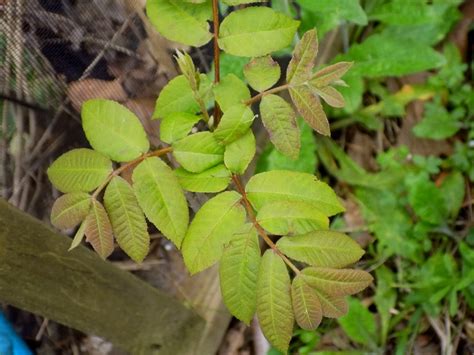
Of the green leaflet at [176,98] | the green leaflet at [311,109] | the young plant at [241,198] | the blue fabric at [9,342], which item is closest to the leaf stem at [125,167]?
the young plant at [241,198]

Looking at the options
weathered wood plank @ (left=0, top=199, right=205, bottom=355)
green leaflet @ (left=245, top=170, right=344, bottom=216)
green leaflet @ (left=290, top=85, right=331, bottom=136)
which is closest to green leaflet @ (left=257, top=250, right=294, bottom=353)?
green leaflet @ (left=245, top=170, right=344, bottom=216)

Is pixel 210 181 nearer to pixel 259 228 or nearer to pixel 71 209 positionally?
pixel 259 228

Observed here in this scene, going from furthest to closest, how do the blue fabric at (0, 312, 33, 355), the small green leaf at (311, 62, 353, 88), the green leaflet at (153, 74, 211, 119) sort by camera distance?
the blue fabric at (0, 312, 33, 355) < the green leaflet at (153, 74, 211, 119) < the small green leaf at (311, 62, 353, 88)

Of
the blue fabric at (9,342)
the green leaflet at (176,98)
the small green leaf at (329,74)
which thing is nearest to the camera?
the small green leaf at (329,74)

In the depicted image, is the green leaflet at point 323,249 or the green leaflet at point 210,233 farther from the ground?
the green leaflet at point 210,233

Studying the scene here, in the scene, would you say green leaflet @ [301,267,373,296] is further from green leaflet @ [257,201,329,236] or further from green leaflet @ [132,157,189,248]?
green leaflet @ [132,157,189,248]

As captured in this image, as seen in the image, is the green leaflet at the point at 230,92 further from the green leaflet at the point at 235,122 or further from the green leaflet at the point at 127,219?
the green leaflet at the point at 127,219

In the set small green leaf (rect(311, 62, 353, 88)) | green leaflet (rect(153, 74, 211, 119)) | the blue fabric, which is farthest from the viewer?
the blue fabric

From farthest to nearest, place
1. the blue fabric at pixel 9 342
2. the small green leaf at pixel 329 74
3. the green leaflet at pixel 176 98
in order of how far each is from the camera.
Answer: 1. the blue fabric at pixel 9 342
2. the green leaflet at pixel 176 98
3. the small green leaf at pixel 329 74

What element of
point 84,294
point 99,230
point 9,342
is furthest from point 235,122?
point 9,342
